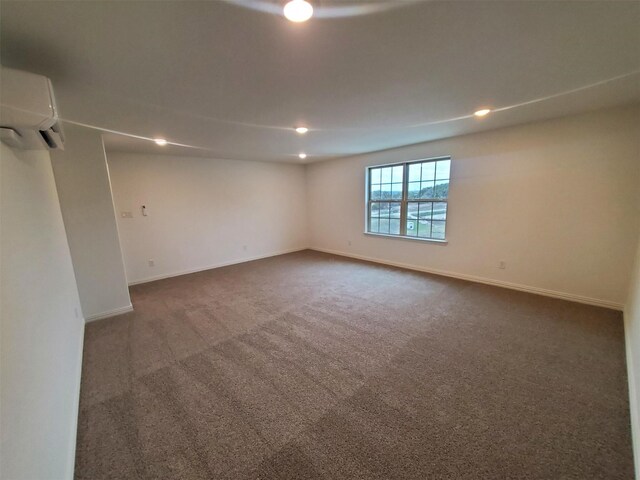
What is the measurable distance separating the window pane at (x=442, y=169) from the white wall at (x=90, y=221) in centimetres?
472

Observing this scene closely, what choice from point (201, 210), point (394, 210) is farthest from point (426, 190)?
point (201, 210)

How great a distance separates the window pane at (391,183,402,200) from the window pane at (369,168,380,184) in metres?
0.38

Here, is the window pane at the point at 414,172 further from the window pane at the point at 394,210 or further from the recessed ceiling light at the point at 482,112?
the recessed ceiling light at the point at 482,112

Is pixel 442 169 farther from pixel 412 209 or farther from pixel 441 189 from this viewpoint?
pixel 412 209

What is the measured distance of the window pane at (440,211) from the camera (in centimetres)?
406

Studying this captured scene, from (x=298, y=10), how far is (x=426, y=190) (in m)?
3.77

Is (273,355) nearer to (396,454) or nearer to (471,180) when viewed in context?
(396,454)

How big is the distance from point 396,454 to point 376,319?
147 centimetres

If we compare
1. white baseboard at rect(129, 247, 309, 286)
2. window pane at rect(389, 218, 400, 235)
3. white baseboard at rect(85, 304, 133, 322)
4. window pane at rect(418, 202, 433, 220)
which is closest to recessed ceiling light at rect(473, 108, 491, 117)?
window pane at rect(418, 202, 433, 220)

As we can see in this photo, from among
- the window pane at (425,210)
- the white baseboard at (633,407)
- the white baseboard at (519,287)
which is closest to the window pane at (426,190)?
the window pane at (425,210)

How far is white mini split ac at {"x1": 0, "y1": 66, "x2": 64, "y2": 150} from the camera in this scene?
1236 mm

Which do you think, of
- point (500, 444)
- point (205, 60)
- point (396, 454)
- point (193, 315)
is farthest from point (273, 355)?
point (205, 60)

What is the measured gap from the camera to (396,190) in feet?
15.5

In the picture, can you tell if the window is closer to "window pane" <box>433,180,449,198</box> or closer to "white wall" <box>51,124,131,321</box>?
"window pane" <box>433,180,449,198</box>
